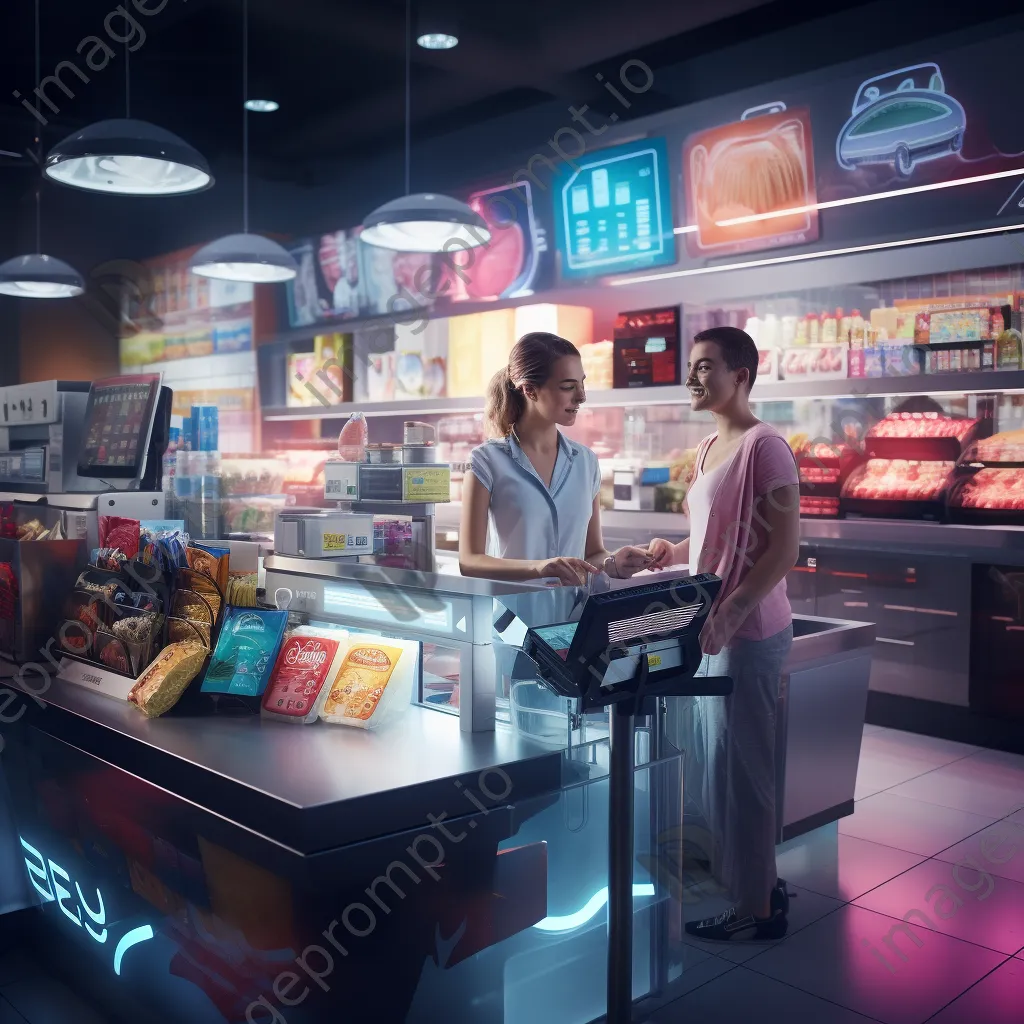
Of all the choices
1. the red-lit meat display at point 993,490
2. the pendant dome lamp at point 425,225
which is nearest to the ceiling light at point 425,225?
the pendant dome lamp at point 425,225

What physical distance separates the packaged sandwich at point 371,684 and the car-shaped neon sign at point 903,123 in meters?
3.87

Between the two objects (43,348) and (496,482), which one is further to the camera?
(43,348)

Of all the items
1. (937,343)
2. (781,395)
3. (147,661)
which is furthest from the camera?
(781,395)

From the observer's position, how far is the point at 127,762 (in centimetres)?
215

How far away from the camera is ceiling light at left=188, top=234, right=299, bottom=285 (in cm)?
548

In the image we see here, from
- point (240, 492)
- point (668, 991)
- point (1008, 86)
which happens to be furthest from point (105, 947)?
point (1008, 86)

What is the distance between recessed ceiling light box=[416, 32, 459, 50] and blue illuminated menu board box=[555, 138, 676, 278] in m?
1.05

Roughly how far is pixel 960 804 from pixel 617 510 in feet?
8.44

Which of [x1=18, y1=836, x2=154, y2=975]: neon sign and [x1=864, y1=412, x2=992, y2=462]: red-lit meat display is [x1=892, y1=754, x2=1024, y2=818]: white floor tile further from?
[x1=18, y1=836, x2=154, y2=975]: neon sign

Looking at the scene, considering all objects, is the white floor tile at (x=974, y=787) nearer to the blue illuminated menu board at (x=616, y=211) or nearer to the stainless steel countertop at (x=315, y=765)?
the stainless steel countertop at (x=315, y=765)

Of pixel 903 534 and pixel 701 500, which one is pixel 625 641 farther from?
pixel 903 534

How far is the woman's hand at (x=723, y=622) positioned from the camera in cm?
270

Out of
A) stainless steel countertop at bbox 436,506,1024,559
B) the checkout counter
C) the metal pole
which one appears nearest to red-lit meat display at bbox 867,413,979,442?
stainless steel countertop at bbox 436,506,1024,559

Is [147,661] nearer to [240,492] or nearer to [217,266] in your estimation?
[240,492]
